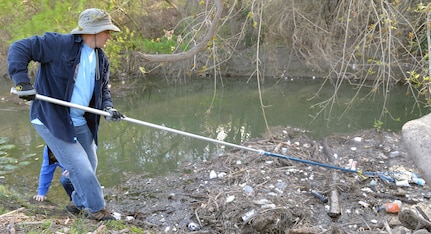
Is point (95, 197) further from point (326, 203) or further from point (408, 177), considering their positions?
point (408, 177)

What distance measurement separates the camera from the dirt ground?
3.47 metres

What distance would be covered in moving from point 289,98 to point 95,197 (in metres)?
7.28

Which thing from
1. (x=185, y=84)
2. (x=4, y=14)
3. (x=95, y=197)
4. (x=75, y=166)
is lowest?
(x=185, y=84)

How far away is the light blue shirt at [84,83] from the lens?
2861mm

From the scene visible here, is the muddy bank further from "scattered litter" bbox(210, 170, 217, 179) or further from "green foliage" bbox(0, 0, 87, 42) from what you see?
"green foliage" bbox(0, 0, 87, 42)

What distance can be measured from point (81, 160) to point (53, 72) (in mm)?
703

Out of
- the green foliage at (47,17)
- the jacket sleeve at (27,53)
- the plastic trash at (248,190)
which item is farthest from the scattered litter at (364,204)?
the green foliage at (47,17)

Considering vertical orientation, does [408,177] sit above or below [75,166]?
below

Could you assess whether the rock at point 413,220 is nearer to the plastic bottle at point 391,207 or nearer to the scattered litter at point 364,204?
the plastic bottle at point 391,207

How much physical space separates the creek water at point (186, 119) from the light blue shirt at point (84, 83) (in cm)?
157

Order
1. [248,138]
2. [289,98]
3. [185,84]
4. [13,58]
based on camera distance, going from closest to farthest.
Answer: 1. [13,58]
2. [248,138]
3. [289,98]
4. [185,84]

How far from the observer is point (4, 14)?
908cm

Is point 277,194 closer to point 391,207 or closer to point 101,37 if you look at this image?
point 391,207

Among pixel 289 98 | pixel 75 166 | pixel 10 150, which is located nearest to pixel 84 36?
pixel 75 166
